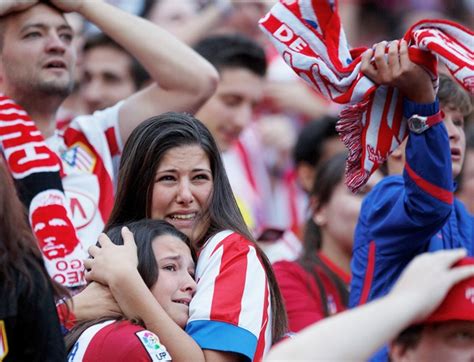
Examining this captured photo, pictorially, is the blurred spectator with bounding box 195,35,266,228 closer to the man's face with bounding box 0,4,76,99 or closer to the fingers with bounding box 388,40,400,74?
the man's face with bounding box 0,4,76,99

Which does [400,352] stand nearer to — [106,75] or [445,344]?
[445,344]

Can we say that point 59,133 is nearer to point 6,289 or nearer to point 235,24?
point 6,289

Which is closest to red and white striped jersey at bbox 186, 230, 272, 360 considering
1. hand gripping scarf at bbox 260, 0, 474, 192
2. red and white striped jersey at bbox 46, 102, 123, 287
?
hand gripping scarf at bbox 260, 0, 474, 192

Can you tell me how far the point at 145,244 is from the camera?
4020 mm

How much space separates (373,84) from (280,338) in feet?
2.89

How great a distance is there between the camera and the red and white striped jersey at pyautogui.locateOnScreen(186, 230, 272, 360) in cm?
387

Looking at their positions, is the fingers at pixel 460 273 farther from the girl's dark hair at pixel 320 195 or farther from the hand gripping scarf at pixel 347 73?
the girl's dark hair at pixel 320 195

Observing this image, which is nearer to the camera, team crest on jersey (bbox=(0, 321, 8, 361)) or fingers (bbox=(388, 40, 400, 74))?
team crest on jersey (bbox=(0, 321, 8, 361))

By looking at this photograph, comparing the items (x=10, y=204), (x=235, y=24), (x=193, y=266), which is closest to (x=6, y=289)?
(x=10, y=204)

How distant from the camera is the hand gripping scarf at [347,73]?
4055 millimetres

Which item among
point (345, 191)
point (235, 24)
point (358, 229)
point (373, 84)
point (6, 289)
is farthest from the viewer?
point (235, 24)

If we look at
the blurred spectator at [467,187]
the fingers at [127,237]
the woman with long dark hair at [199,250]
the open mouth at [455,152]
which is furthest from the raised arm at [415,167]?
the blurred spectator at [467,187]

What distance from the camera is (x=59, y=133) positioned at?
544 cm

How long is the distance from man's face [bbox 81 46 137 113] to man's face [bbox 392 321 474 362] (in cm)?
454
